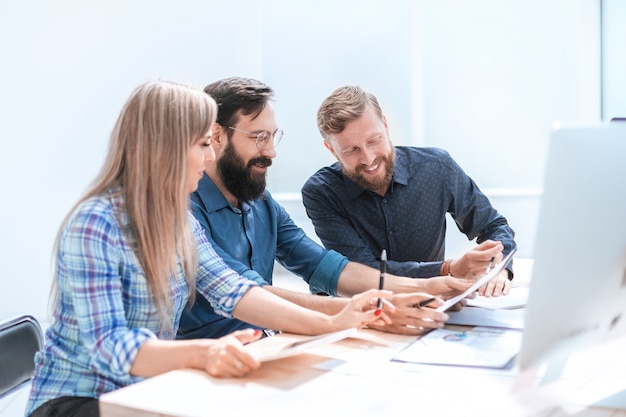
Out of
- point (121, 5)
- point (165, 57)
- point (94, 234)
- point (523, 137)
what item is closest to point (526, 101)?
point (523, 137)

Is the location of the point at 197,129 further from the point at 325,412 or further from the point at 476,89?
the point at 476,89

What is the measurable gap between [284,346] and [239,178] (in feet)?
2.49

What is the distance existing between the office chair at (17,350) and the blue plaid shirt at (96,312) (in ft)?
1.00

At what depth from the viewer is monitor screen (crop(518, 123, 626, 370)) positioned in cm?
79

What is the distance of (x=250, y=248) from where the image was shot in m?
2.07

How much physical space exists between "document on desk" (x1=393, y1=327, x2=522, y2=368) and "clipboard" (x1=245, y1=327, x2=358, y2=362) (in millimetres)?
128

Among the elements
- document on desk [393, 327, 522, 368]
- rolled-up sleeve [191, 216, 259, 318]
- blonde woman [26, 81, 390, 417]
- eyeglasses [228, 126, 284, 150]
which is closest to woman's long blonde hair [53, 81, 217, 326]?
blonde woman [26, 81, 390, 417]

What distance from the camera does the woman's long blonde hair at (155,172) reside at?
4.62 ft

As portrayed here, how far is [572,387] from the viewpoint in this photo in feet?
3.58

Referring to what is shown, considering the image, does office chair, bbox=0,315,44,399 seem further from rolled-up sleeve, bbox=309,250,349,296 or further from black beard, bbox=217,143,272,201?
rolled-up sleeve, bbox=309,250,349,296

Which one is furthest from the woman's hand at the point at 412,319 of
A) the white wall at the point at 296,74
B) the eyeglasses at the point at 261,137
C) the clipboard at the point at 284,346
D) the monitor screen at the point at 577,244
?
the white wall at the point at 296,74

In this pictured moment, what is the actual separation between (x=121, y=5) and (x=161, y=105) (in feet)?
8.44

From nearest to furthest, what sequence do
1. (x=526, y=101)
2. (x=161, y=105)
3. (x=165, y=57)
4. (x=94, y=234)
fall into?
(x=94, y=234) → (x=161, y=105) → (x=165, y=57) → (x=526, y=101)

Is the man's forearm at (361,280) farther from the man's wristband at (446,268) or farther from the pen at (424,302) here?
the pen at (424,302)
